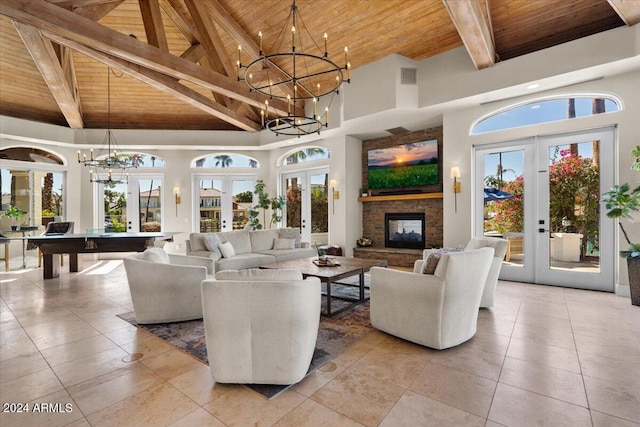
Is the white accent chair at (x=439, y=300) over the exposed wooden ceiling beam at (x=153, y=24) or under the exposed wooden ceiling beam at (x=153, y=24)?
under

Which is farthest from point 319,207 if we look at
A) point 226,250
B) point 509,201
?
point 509,201

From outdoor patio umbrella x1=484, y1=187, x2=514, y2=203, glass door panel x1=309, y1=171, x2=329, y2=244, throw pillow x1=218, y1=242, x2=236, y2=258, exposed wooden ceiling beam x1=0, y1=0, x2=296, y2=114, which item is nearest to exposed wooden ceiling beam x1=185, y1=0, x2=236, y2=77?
exposed wooden ceiling beam x1=0, y1=0, x2=296, y2=114

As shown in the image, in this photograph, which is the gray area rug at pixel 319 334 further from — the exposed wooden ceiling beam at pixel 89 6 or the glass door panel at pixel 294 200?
the glass door panel at pixel 294 200

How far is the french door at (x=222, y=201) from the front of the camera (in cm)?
960

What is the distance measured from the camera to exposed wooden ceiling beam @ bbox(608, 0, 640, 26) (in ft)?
12.5

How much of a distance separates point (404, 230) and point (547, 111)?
3.78 m

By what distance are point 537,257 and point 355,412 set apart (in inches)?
197

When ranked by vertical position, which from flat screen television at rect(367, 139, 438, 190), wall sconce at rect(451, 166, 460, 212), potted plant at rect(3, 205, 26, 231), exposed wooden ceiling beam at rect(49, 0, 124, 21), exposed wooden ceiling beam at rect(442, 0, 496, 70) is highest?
exposed wooden ceiling beam at rect(49, 0, 124, 21)

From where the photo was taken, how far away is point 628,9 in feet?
12.9

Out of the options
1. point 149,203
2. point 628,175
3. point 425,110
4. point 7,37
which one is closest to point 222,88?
point 425,110

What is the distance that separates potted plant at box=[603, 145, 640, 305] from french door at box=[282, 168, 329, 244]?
588cm

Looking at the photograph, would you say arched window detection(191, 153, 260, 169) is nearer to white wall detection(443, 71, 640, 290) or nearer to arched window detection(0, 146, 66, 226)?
arched window detection(0, 146, 66, 226)

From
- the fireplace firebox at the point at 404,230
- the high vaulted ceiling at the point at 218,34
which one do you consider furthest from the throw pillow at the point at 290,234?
the high vaulted ceiling at the point at 218,34

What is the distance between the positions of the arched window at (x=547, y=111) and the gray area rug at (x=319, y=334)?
4405 mm
